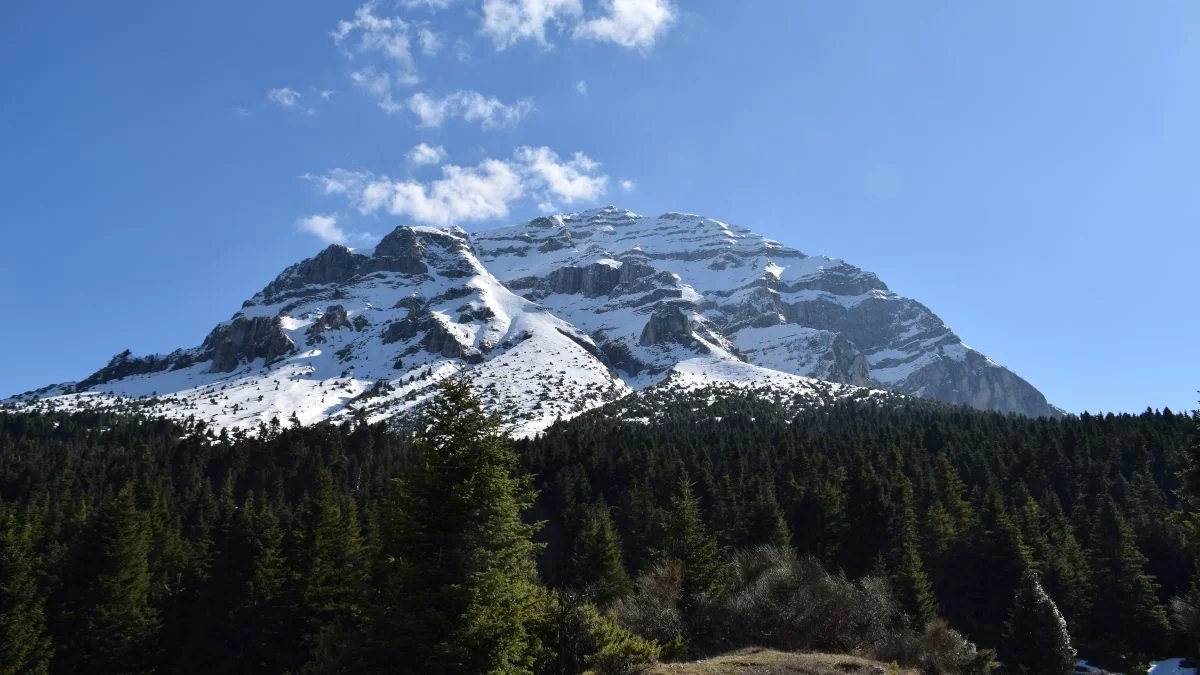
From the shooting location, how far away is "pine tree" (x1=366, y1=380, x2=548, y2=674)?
20609mm

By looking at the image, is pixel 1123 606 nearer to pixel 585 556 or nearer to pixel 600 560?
pixel 600 560

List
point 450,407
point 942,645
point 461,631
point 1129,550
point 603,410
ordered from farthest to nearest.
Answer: point 603,410
point 1129,550
point 942,645
point 450,407
point 461,631

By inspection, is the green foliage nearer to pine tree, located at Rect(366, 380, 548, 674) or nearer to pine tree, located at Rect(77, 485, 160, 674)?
pine tree, located at Rect(366, 380, 548, 674)

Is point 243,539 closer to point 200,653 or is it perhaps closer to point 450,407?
point 200,653

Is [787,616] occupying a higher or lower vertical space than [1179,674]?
higher

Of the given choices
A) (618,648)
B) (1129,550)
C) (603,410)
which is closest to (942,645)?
(618,648)

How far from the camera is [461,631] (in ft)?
66.3

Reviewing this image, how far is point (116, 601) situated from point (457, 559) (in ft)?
124

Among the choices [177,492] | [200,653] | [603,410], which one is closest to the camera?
[200,653]

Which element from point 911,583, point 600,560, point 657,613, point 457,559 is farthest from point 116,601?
point 911,583

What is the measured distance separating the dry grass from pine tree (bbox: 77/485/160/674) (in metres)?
38.1

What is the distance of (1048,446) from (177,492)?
117774mm

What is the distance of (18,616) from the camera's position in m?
38.3

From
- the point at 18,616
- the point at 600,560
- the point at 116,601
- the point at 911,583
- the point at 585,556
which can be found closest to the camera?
the point at 18,616
